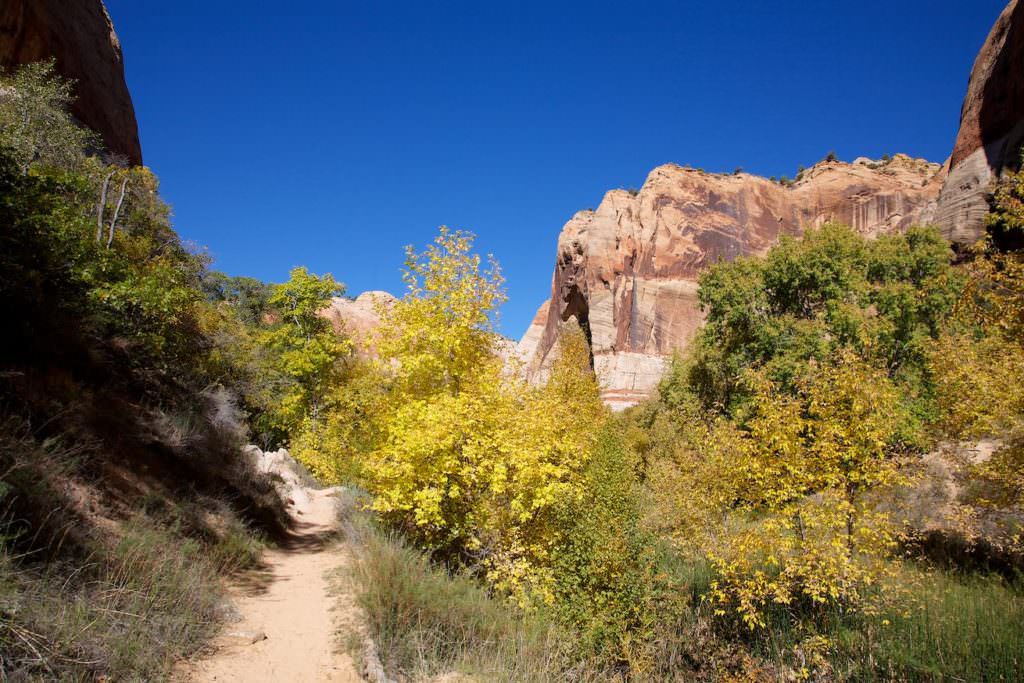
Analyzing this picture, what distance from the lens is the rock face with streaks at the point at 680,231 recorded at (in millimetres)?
46759

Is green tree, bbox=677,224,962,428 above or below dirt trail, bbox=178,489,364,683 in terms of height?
above

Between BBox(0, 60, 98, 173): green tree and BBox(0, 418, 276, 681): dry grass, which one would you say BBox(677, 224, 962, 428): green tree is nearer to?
BBox(0, 418, 276, 681): dry grass

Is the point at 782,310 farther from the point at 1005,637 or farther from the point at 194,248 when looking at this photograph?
the point at 194,248

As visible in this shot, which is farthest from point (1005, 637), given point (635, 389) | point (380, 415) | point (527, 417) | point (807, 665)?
point (635, 389)

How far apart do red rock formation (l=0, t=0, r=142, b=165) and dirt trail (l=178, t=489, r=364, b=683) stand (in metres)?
23.0

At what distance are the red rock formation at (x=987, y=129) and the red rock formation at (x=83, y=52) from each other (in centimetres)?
4647

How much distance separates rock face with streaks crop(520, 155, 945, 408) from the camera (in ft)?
153

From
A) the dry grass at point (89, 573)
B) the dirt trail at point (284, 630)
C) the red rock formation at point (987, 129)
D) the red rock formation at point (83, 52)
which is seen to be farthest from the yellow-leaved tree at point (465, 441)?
the red rock formation at point (987, 129)

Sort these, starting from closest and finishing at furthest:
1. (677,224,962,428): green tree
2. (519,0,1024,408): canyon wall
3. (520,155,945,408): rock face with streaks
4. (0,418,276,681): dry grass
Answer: (0,418,276,681): dry grass < (677,224,962,428): green tree < (519,0,1024,408): canyon wall < (520,155,945,408): rock face with streaks

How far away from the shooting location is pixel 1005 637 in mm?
6820

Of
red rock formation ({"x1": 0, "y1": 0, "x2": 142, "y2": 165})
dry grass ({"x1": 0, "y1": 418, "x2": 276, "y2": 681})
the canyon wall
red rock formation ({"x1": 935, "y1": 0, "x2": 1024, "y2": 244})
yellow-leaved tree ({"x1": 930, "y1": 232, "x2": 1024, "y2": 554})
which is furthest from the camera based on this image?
the canyon wall

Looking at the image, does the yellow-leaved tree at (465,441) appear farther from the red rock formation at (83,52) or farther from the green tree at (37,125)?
the red rock formation at (83,52)

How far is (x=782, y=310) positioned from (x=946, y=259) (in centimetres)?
726

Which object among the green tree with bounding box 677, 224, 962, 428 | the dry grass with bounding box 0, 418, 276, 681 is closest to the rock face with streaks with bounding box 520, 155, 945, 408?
the green tree with bounding box 677, 224, 962, 428
